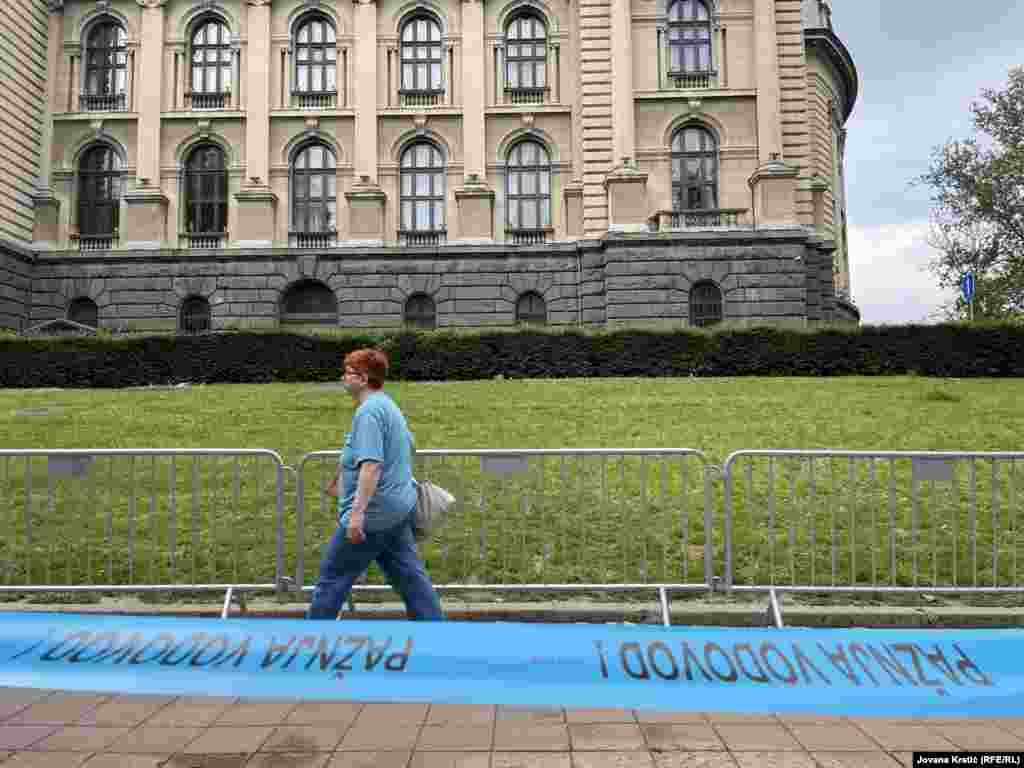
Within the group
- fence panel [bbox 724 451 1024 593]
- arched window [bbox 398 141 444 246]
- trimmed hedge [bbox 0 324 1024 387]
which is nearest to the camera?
fence panel [bbox 724 451 1024 593]

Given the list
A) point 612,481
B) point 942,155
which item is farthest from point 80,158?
point 942,155

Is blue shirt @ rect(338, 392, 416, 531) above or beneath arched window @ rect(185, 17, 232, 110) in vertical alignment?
beneath

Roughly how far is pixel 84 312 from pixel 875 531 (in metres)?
28.0

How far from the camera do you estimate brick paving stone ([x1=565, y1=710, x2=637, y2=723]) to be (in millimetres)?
3779

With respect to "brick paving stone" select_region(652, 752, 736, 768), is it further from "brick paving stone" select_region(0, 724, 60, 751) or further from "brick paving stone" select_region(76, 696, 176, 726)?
"brick paving stone" select_region(0, 724, 60, 751)

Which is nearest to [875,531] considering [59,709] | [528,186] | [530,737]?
[530,737]

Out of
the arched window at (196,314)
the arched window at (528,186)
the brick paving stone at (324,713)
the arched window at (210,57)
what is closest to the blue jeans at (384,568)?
the brick paving stone at (324,713)

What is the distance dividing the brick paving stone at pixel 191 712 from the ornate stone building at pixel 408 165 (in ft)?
69.5

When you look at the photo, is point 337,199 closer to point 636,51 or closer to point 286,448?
point 636,51

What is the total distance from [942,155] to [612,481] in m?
33.7

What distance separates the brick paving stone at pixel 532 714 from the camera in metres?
3.80

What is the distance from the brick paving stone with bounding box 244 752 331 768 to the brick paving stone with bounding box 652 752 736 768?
158 centimetres

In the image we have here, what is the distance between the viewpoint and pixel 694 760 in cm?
336

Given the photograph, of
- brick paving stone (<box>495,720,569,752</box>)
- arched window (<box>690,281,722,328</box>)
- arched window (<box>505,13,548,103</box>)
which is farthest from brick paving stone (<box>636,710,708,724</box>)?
arched window (<box>505,13,548,103</box>)
